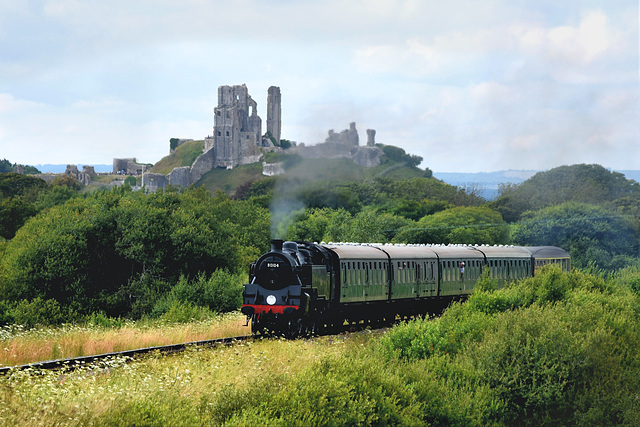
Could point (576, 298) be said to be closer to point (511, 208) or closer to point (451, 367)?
point (451, 367)

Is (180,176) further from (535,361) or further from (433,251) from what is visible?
(535,361)

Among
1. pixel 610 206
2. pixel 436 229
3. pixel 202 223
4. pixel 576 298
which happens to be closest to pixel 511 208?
pixel 610 206

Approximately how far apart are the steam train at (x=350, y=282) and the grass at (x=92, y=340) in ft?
5.47

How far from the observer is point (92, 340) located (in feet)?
72.3

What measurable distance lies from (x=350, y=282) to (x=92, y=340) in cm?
883

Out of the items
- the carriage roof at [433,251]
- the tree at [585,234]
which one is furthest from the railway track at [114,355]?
the tree at [585,234]

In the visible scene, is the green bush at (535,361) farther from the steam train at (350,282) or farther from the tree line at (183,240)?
the tree line at (183,240)

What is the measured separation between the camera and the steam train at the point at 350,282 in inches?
924

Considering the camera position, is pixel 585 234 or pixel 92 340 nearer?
pixel 92 340

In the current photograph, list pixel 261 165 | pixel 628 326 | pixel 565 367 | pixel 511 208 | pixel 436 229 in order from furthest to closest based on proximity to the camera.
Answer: pixel 261 165
pixel 511 208
pixel 436 229
pixel 628 326
pixel 565 367

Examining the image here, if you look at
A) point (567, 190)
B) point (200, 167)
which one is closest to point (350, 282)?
point (567, 190)

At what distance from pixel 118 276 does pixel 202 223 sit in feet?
21.5

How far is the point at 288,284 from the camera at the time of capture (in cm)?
2338

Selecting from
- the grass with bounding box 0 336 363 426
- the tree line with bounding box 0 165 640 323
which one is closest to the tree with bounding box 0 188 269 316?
the tree line with bounding box 0 165 640 323
